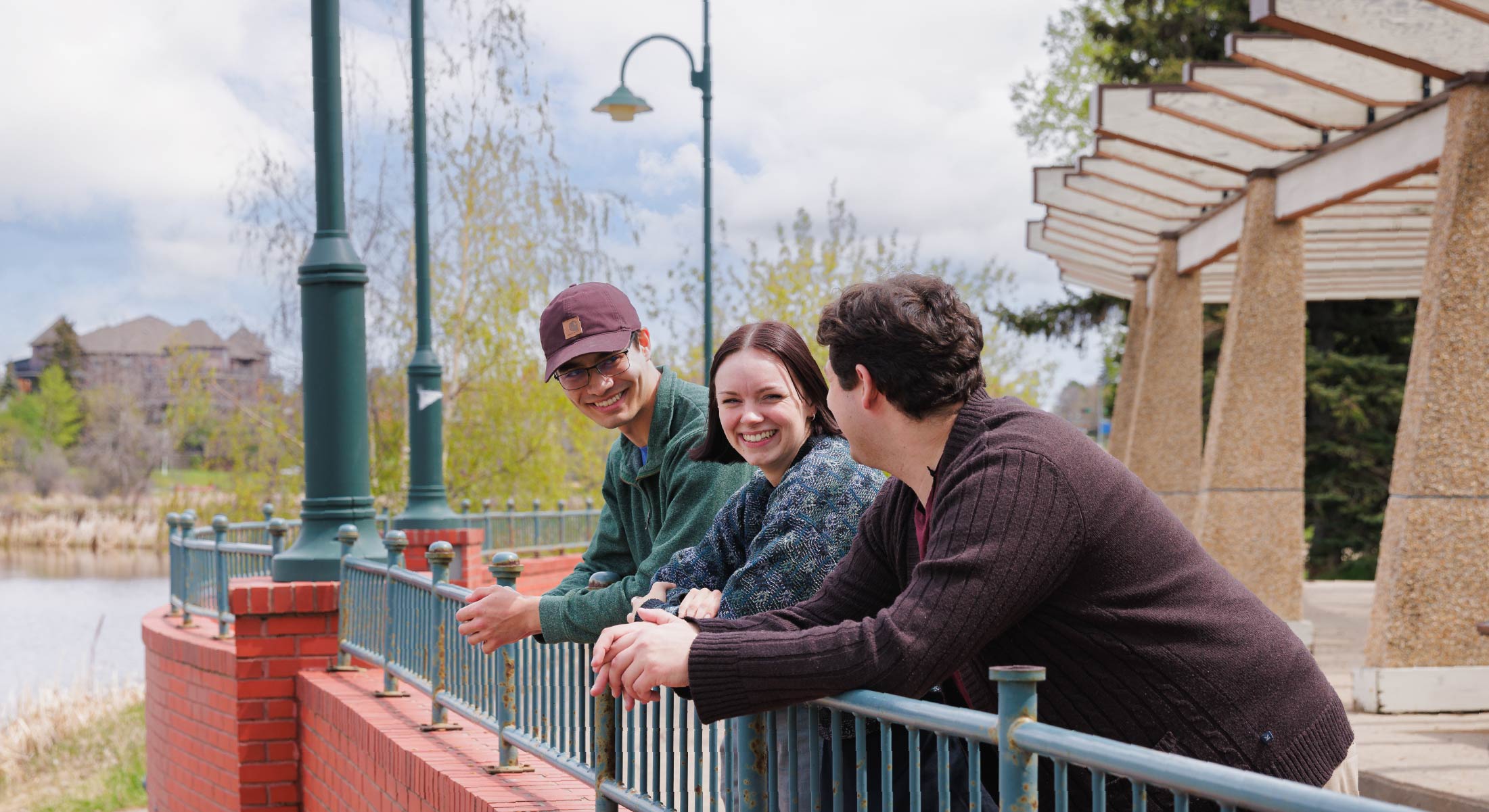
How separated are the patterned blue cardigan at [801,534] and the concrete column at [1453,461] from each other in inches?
286

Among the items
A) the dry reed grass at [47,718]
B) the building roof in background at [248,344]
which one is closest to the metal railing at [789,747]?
the dry reed grass at [47,718]

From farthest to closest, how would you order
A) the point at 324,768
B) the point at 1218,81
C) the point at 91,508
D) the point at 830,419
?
the point at 91,508
the point at 1218,81
the point at 324,768
the point at 830,419

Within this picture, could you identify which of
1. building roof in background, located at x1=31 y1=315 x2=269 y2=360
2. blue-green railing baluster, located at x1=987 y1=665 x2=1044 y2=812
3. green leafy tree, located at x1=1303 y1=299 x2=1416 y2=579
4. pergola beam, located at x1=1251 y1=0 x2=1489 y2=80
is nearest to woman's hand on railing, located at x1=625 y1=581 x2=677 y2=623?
blue-green railing baluster, located at x1=987 y1=665 x2=1044 y2=812

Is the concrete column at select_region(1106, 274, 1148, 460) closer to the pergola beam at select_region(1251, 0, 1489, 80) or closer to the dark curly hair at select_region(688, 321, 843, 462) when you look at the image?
the pergola beam at select_region(1251, 0, 1489, 80)

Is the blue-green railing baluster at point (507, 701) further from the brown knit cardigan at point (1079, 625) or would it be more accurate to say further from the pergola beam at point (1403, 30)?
the pergola beam at point (1403, 30)

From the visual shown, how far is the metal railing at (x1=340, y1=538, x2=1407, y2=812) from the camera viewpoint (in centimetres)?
171

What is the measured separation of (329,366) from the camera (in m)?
7.13

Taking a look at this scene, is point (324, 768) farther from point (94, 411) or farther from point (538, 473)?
point (94, 411)

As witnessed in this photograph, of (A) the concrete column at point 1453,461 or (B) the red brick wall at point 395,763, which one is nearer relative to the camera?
(B) the red brick wall at point 395,763

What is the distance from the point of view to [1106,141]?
13.0m

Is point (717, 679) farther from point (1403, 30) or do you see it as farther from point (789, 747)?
point (1403, 30)

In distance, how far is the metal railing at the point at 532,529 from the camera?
15.4 metres

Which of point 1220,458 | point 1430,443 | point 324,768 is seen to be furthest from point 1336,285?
point 324,768

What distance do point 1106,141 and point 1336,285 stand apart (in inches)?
333
